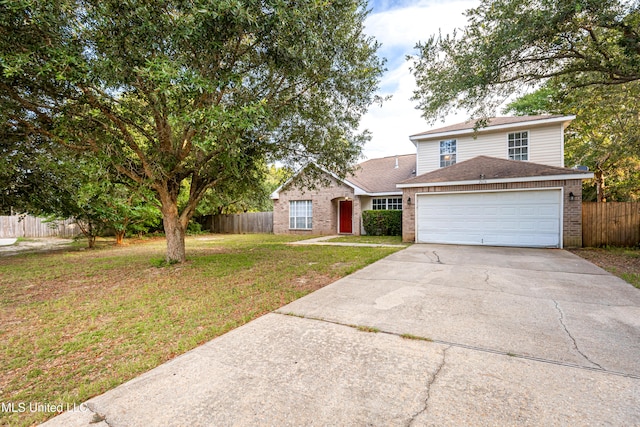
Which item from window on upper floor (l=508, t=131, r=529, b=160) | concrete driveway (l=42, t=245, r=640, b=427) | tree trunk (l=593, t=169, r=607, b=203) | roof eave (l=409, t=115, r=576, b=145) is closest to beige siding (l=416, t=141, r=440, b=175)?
roof eave (l=409, t=115, r=576, b=145)

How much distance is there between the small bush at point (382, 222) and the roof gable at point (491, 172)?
3260mm

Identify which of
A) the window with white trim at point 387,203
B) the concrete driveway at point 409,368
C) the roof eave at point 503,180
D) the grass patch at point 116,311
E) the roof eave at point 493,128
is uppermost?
the roof eave at point 493,128

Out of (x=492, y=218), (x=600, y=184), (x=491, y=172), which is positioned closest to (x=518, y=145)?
(x=491, y=172)

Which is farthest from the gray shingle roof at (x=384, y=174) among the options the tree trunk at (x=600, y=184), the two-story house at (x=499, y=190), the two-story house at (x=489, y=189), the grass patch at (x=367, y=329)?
the grass patch at (x=367, y=329)

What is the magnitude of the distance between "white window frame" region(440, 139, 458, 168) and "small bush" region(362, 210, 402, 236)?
3347 millimetres

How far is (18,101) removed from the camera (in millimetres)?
5633

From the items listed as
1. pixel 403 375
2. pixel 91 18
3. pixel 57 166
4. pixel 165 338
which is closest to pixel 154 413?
pixel 165 338

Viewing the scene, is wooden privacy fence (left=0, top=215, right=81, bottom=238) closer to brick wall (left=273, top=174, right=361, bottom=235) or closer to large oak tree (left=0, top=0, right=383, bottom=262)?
brick wall (left=273, top=174, right=361, bottom=235)

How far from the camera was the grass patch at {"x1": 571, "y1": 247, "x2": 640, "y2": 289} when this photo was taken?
6.03 meters

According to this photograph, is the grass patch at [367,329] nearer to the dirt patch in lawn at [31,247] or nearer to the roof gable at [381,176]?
the roof gable at [381,176]

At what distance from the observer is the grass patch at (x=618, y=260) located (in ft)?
19.8

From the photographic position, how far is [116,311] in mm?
4426

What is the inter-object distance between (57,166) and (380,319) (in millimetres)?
9192

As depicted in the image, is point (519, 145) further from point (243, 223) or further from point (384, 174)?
point (243, 223)
